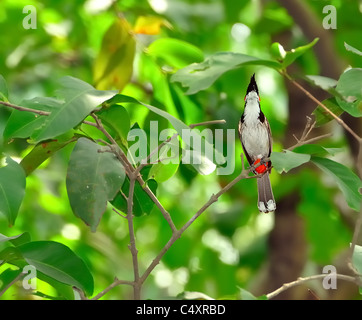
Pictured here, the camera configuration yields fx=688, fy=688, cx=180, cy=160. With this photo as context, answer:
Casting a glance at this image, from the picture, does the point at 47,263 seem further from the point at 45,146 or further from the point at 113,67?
the point at 113,67

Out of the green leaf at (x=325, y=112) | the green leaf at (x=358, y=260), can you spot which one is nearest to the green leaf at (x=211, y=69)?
the green leaf at (x=325, y=112)

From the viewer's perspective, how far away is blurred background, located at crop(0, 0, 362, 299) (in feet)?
7.56

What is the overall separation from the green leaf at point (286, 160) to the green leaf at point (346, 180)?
4.1 inches

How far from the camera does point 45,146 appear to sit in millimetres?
1258

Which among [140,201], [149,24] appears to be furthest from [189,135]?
[149,24]

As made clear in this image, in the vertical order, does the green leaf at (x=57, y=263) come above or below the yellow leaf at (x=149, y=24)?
below

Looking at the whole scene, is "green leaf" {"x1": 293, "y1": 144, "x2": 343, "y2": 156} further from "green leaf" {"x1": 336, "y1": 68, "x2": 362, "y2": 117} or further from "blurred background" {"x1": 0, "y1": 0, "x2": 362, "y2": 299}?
"blurred background" {"x1": 0, "y1": 0, "x2": 362, "y2": 299}

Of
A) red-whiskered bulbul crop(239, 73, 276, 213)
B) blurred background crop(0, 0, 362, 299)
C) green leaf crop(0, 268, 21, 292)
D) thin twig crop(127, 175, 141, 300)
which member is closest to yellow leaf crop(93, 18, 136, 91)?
blurred background crop(0, 0, 362, 299)

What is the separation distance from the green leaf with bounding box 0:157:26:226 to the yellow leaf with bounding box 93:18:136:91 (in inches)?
31.5

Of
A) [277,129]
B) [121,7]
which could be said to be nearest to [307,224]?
[277,129]

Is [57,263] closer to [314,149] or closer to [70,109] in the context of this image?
[70,109]

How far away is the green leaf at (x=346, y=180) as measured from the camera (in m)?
1.14

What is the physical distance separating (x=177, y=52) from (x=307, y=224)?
1.20 metres

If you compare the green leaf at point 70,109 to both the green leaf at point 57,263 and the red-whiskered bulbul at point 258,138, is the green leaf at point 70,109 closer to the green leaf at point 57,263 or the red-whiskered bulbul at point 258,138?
the green leaf at point 57,263
